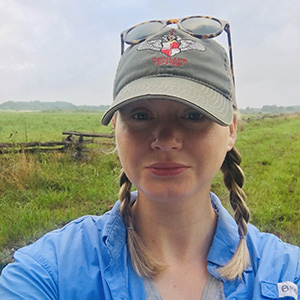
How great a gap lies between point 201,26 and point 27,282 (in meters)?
1.16

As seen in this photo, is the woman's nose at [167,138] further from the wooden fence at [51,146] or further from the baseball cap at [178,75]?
the wooden fence at [51,146]

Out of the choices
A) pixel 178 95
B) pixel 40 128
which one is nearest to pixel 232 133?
pixel 178 95

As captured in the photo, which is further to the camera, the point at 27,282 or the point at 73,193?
the point at 73,193

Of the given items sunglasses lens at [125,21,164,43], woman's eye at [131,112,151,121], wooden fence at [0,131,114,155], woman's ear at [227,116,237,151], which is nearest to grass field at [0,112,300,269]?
wooden fence at [0,131,114,155]

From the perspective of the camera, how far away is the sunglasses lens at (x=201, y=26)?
135 cm

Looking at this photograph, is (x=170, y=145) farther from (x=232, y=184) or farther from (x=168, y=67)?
(x=232, y=184)

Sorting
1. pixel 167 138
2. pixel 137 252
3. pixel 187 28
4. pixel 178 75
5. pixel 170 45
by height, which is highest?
pixel 187 28

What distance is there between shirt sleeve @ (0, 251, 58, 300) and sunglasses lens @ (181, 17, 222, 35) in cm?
105

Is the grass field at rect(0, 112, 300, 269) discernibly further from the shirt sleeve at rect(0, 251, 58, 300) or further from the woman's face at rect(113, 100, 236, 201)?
the shirt sleeve at rect(0, 251, 58, 300)

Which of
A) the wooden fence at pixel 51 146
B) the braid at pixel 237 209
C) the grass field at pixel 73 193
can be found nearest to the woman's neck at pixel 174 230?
the braid at pixel 237 209

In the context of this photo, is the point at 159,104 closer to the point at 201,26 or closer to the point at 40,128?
the point at 201,26

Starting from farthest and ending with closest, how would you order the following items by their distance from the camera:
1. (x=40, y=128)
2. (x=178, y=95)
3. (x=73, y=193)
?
(x=40, y=128)
(x=73, y=193)
(x=178, y=95)

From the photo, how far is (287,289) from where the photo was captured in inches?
47.4

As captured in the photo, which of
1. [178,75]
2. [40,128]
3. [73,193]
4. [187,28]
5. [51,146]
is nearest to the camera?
[178,75]
